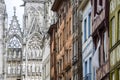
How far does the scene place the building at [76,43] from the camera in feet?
144

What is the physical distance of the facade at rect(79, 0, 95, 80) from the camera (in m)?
38.9

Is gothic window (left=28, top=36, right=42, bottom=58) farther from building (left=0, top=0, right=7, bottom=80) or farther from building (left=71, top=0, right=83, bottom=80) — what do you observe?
building (left=71, top=0, right=83, bottom=80)

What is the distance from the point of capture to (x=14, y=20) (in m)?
123

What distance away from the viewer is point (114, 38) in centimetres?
3005

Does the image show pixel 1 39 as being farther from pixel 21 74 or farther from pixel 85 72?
pixel 85 72

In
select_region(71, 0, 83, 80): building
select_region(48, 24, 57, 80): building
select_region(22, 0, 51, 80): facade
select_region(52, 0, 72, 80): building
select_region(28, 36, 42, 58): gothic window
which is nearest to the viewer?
select_region(71, 0, 83, 80): building

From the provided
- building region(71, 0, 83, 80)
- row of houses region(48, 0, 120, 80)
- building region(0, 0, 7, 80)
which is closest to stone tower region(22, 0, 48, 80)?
building region(0, 0, 7, 80)

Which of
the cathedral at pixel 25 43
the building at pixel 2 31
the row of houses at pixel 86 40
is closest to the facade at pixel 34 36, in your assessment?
the cathedral at pixel 25 43

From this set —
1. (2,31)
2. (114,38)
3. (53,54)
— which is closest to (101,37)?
(114,38)

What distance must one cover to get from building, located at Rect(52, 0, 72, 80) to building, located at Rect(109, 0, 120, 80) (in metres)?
18.3

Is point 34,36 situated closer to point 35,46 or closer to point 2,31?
point 35,46

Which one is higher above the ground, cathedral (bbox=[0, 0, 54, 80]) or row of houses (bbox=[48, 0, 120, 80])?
cathedral (bbox=[0, 0, 54, 80])

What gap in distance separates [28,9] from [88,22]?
81129mm

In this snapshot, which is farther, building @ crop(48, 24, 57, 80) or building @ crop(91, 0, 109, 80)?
building @ crop(48, 24, 57, 80)
